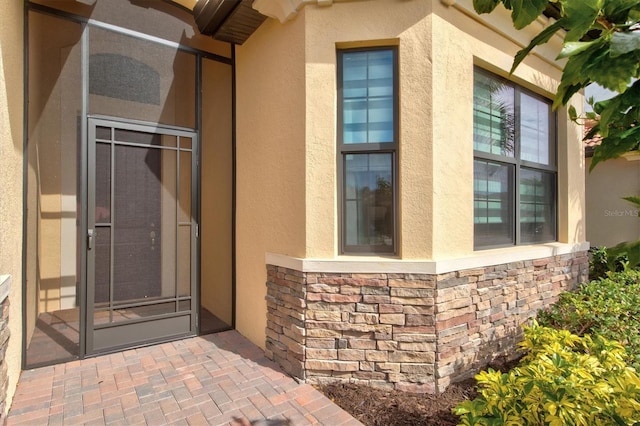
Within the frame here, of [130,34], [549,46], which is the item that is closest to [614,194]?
[549,46]

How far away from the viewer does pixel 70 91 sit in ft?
12.7

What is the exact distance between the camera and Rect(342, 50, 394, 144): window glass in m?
3.44

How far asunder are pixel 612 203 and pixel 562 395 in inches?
306

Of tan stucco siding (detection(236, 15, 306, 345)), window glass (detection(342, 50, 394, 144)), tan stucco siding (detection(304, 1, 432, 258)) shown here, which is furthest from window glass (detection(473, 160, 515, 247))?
tan stucco siding (detection(236, 15, 306, 345))

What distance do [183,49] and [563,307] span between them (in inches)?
238

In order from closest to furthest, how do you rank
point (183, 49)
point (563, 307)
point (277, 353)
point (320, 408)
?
1. point (320, 408)
2. point (277, 353)
3. point (563, 307)
4. point (183, 49)

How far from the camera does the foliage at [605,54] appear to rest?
2.73 feet

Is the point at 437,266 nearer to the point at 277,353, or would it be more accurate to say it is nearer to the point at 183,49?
the point at 277,353

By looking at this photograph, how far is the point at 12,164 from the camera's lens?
3062 millimetres

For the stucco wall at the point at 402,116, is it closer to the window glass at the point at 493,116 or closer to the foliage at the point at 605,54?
the window glass at the point at 493,116

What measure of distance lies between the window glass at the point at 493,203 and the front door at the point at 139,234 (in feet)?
12.0

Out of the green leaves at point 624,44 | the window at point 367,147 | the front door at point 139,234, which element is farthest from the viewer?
the front door at point 139,234

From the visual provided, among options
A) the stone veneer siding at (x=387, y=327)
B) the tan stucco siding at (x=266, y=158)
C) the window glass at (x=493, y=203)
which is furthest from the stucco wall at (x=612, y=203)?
the tan stucco siding at (x=266, y=158)

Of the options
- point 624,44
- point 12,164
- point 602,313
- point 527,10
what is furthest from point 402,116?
point 12,164
